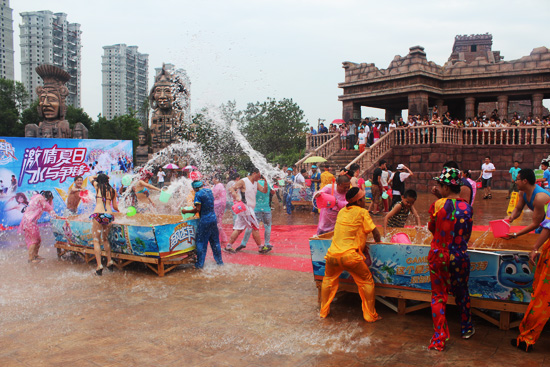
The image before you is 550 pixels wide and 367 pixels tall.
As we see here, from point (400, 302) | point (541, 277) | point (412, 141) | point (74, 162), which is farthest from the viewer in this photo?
point (412, 141)

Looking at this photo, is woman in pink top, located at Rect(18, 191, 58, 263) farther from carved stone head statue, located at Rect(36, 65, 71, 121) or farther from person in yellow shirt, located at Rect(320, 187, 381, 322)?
carved stone head statue, located at Rect(36, 65, 71, 121)

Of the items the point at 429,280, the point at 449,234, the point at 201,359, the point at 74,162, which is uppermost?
the point at 74,162

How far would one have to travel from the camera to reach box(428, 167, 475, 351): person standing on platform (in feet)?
14.5

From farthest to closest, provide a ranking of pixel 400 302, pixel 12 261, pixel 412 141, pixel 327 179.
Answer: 1. pixel 412 141
2. pixel 327 179
3. pixel 12 261
4. pixel 400 302

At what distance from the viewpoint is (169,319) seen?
537 centimetres

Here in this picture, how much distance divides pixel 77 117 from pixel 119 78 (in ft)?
92.0

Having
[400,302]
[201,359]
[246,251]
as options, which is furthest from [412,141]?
[201,359]

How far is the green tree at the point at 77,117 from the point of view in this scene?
1963 inches

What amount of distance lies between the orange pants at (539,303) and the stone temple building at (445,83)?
20.6m

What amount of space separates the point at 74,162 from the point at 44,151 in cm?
105

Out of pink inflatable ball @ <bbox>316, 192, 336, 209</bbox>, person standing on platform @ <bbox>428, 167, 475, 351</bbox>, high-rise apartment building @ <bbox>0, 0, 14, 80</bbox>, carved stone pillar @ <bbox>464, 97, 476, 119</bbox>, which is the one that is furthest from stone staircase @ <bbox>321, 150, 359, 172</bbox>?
high-rise apartment building @ <bbox>0, 0, 14, 80</bbox>

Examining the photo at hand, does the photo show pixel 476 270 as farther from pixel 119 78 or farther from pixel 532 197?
pixel 119 78

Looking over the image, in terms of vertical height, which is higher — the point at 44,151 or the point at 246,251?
the point at 44,151

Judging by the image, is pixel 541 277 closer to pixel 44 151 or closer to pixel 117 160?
pixel 44 151
